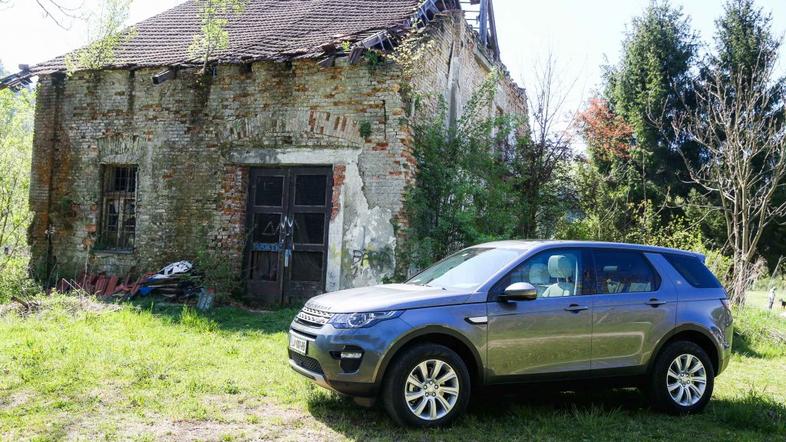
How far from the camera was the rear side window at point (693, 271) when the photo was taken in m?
6.28

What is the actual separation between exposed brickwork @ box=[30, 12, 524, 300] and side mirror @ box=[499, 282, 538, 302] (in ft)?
18.8

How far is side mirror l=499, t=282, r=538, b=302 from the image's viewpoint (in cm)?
525

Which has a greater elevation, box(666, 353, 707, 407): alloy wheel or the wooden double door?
the wooden double door

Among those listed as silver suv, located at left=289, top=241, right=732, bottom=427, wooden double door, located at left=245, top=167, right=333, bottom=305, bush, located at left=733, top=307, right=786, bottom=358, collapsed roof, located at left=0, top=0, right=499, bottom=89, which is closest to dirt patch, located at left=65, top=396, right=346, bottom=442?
silver suv, located at left=289, top=241, right=732, bottom=427

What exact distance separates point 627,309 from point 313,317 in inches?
113

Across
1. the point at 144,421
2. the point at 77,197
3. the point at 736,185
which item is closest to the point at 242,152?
the point at 77,197

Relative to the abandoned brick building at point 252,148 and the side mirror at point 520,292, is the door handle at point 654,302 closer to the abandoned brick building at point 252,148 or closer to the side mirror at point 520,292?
the side mirror at point 520,292

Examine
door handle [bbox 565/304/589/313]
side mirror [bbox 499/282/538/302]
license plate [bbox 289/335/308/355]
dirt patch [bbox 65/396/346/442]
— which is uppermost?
side mirror [bbox 499/282/538/302]

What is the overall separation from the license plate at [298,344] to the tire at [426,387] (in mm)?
763

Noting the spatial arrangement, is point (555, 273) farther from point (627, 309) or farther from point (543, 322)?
point (627, 309)

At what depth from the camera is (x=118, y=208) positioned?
→ 43.4ft

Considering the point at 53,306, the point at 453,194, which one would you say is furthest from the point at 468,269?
the point at 53,306

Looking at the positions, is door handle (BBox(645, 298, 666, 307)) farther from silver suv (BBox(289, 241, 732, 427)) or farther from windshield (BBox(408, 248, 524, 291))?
windshield (BBox(408, 248, 524, 291))

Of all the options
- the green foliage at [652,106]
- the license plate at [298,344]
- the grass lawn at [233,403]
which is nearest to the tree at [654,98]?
the green foliage at [652,106]
